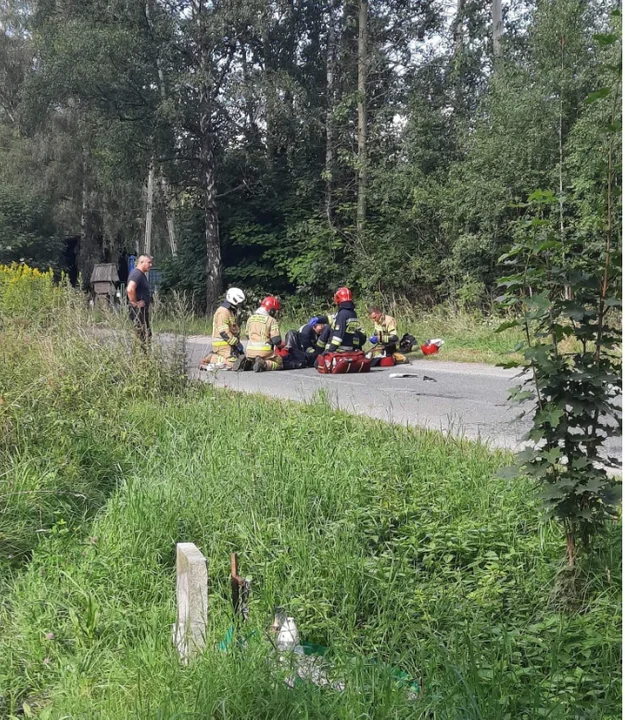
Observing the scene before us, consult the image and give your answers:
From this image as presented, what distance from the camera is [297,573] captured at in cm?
364

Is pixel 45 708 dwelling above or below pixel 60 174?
below

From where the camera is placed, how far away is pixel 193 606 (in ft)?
9.70

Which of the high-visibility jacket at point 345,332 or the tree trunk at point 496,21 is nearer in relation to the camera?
the high-visibility jacket at point 345,332

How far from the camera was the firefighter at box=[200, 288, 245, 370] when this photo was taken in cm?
1233

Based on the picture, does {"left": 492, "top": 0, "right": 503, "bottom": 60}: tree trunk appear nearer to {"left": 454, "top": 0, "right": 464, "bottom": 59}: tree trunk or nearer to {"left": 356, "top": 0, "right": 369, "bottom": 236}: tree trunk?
{"left": 454, "top": 0, "right": 464, "bottom": 59}: tree trunk

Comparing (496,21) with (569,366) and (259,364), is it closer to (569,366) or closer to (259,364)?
(259,364)

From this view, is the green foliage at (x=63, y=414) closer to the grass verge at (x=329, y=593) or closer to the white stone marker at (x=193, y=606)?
the grass verge at (x=329, y=593)

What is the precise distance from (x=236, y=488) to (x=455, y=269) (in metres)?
16.6

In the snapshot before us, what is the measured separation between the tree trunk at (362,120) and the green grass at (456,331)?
3407 millimetres

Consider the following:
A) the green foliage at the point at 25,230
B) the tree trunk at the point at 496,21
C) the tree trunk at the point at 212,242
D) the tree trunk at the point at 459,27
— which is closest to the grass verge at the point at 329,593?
the tree trunk at the point at 212,242

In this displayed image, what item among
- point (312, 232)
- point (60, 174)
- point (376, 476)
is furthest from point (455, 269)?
point (60, 174)

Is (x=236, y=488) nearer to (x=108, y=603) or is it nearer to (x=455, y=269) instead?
(x=108, y=603)

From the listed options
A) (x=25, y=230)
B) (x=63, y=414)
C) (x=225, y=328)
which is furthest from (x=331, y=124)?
(x=63, y=414)

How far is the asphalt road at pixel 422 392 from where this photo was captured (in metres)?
6.97
